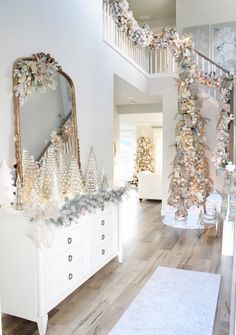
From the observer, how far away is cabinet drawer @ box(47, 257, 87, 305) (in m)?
2.59

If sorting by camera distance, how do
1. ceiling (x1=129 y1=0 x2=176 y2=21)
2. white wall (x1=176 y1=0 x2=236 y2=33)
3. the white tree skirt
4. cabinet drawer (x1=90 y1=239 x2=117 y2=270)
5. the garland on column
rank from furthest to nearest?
ceiling (x1=129 y1=0 x2=176 y2=21), white wall (x1=176 y1=0 x2=236 y2=33), the garland on column, the white tree skirt, cabinet drawer (x1=90 y1=239 x2=117 y2=270)

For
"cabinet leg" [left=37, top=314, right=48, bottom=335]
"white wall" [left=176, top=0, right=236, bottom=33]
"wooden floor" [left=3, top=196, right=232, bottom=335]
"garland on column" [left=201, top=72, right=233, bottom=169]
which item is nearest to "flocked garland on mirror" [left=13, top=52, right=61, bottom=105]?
"cabinet leg" [left=37, top=314, right=48, bottom=335]

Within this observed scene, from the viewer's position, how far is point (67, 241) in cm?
280

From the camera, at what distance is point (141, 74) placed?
646 centimetres

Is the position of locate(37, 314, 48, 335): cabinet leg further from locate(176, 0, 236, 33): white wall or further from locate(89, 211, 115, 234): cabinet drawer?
locate(176, 0, 236, 33): white wall

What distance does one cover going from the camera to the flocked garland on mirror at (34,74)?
2834 mm

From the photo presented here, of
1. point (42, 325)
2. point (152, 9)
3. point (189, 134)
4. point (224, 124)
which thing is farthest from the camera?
point (152, 9)

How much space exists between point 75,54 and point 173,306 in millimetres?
3169

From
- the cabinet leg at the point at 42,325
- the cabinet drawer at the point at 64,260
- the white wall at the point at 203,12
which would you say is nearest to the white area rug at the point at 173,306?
the cabinet leg at the point at 42,325

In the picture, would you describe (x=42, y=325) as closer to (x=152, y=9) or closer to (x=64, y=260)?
(x=64, y=260)

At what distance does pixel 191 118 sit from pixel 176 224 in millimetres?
2121

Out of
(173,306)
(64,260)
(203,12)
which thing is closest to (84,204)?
(64,260)

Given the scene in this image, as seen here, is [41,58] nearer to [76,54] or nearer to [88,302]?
[76,54]

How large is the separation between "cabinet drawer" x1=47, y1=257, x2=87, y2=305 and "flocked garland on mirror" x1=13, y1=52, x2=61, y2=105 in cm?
166
